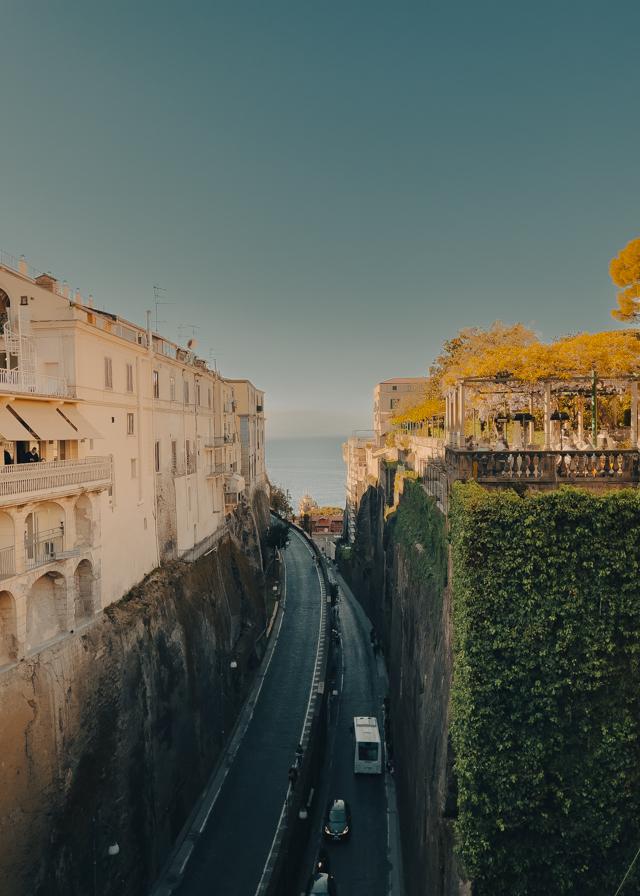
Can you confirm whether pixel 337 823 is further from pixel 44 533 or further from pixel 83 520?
pixel 44 533

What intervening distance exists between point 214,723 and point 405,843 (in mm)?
9610

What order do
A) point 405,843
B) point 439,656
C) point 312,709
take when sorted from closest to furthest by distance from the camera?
point 439,656, point 405,843, point 312,709

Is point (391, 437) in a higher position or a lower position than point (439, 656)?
higher

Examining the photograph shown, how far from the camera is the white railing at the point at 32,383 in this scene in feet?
56.1

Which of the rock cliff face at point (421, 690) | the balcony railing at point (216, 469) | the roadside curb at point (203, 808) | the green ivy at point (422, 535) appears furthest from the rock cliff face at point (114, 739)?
the green ivy at point (422, 535)

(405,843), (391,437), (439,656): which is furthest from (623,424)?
(391,437)

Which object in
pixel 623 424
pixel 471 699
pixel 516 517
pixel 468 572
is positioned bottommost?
pixel 471 699

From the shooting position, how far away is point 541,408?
27.2 metres

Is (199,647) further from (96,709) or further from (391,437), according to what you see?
(391,437)

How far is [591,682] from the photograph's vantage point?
11.4 m

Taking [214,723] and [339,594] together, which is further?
[339,594]

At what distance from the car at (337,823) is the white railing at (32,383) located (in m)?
17.6

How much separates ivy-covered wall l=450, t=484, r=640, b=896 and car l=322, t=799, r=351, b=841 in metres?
12.9

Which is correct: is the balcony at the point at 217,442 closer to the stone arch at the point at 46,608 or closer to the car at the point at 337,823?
the stone arch at the point at 46,608
